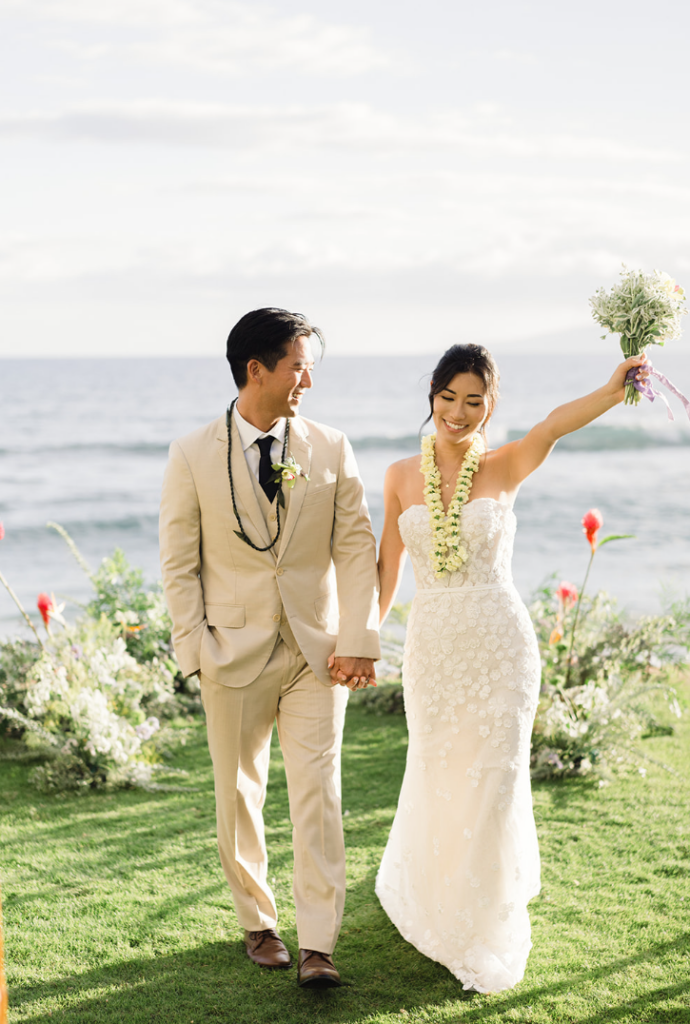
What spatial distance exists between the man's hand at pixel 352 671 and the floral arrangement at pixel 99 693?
2620 mm

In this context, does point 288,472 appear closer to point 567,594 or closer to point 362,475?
point 567,594

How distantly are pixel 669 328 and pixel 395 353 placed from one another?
370ft

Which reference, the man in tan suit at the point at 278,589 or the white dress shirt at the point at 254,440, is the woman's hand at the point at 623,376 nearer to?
the man in tan suit at the point at 278,589

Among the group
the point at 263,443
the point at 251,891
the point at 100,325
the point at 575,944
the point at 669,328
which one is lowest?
the point at 575,944

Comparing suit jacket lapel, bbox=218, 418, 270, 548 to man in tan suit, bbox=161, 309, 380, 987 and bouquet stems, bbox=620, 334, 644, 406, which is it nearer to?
man in tan suit, bbox=161, 309, 380, 987

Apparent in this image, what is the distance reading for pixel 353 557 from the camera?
3752 millimetres

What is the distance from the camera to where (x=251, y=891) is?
3.89 meters

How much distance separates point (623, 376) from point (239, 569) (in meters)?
1.66

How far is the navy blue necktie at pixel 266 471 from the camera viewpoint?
12.0ft

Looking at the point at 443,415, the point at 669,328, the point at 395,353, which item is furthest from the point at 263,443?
the point at 395,353

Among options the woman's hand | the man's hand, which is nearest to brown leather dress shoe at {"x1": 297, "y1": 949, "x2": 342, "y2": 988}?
the man's hand

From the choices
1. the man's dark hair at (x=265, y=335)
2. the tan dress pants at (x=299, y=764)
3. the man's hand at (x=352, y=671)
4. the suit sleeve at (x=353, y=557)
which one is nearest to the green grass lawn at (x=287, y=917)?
the tan dress pants at (x=299, y=764)

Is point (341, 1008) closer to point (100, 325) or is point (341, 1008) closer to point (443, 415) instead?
point (443, 415)

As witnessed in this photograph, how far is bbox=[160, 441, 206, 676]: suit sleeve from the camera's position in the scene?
3609 millimetres
